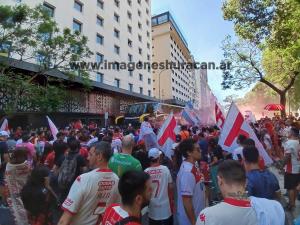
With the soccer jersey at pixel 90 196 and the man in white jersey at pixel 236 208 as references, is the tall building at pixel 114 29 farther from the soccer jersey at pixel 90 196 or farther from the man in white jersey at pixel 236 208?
the man in white jersey at pixel 236 208

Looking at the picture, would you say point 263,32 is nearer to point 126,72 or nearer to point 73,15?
point 73,15

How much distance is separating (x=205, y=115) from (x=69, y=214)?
10.6m

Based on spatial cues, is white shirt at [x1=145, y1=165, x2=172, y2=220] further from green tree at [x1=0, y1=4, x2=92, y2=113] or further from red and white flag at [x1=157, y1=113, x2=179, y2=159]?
green tree at [x1=0, y1=4, x2=92, y2=113]

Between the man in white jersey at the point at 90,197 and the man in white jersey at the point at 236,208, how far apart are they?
126 cm

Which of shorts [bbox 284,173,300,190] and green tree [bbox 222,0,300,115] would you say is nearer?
shorts [bbox 284,173,300,190]

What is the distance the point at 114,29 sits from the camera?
39938 mm

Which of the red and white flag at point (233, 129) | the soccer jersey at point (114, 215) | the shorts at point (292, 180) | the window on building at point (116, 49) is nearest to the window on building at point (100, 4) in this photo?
the window on building at point (116, 49)

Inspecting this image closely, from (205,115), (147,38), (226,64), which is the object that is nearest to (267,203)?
(205,115)

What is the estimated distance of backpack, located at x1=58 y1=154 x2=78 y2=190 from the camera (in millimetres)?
5035

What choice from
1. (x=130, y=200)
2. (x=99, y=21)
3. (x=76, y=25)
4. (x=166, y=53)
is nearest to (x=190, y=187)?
(x=130, y=200)

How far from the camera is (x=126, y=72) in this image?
41.3 meters

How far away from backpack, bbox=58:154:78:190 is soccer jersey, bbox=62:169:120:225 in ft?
6.32

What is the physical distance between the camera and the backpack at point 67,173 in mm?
5035

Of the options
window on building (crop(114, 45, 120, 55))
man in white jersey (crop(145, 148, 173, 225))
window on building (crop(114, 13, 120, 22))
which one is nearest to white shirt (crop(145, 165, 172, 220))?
man in white jersey (crop(145, 148, 173, 225))
